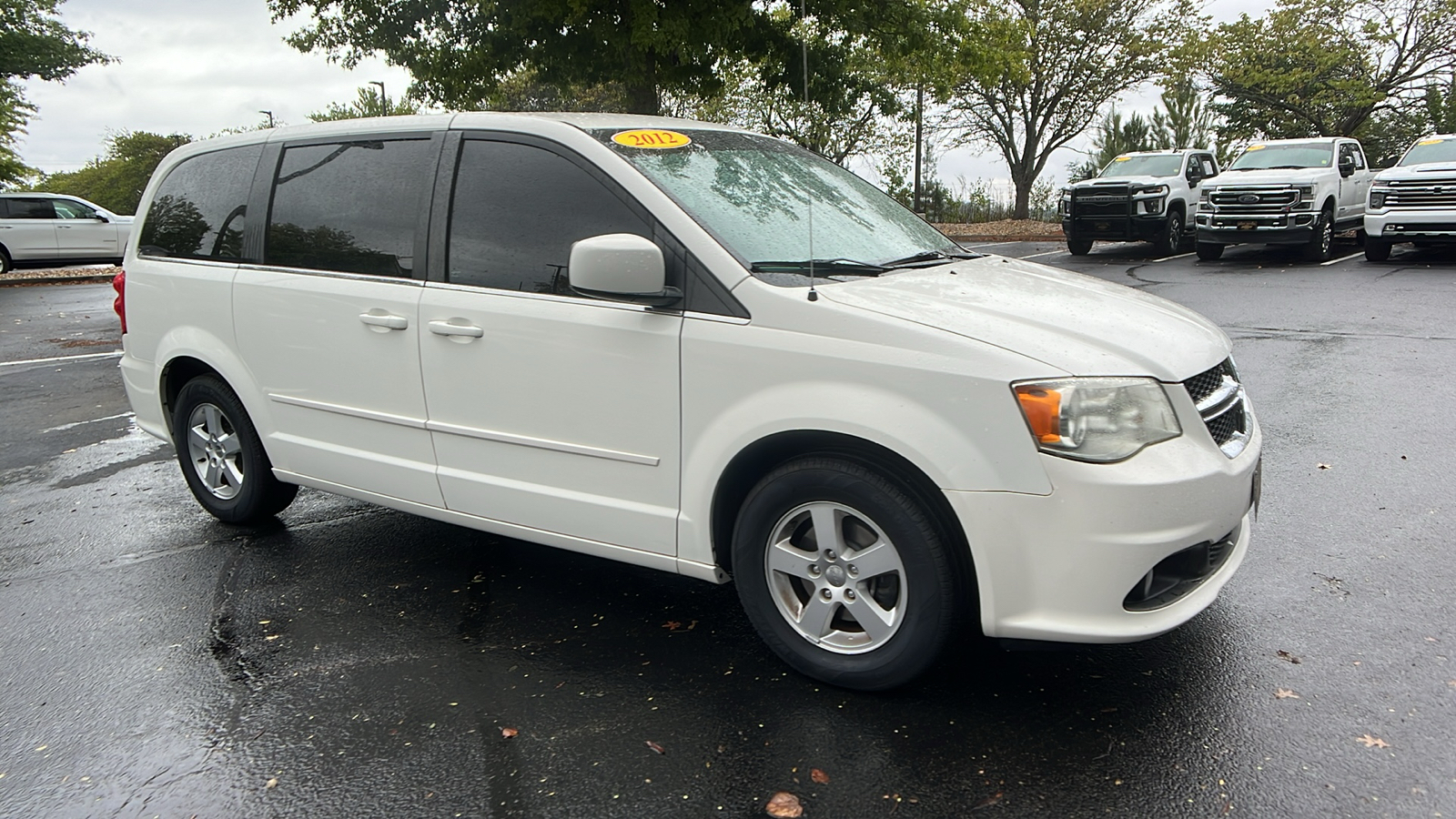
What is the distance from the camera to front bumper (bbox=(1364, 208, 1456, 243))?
15.5 metres

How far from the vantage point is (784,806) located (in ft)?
9.17

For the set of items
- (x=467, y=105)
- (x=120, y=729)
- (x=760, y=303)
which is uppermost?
(x=467, y=105)

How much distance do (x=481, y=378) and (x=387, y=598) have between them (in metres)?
1.05

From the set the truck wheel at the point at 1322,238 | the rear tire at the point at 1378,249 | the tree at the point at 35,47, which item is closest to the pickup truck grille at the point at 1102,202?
the truck wheel at the point at 1322,238

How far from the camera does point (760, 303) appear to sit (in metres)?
3.32

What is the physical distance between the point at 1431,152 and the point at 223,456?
18.0 metres

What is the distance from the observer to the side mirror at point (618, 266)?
10.9ft

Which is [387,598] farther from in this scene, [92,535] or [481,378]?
[92,535]

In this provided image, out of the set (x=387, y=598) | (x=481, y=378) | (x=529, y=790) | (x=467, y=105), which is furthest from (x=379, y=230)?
(x=467, y=105)

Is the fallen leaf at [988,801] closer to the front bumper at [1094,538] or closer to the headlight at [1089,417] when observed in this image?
the front bumper at [1094,538]

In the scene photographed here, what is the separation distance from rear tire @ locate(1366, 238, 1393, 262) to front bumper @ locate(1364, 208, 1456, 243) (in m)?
0.14

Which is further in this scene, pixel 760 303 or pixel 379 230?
pixel 379 230

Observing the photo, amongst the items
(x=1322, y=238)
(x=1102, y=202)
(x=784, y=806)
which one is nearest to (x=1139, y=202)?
(x=1102, y=202)

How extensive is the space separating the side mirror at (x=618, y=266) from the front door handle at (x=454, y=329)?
0.64 meters
